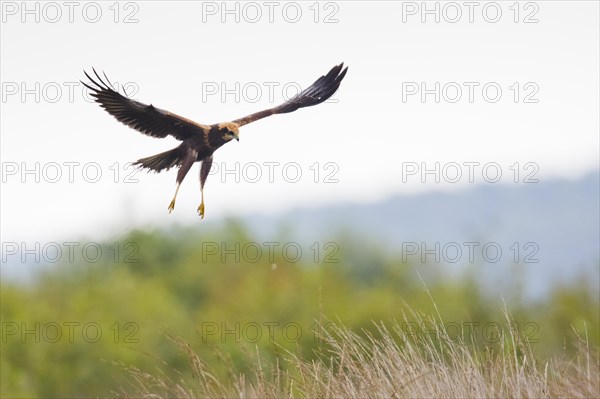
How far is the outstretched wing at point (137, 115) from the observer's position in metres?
7.14

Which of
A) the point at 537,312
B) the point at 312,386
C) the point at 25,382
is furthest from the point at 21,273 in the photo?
the point at 312,386

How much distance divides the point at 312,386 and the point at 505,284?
18135mm

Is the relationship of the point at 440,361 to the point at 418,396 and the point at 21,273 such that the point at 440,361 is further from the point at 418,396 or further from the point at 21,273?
the point at 21,273

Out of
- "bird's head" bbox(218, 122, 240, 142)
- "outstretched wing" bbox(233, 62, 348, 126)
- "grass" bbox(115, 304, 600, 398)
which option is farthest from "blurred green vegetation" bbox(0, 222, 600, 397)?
"bird's head" bbox(218, 122, 240, 142)

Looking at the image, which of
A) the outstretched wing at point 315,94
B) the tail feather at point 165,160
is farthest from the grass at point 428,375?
the outstretched wing at point 315,94

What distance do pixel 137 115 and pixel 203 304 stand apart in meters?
39.4

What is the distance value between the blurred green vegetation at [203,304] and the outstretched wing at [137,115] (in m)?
14.1

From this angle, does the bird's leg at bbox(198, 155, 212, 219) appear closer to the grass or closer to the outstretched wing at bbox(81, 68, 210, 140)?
the outstretched wing at bbox(81, 68, 210, 140)

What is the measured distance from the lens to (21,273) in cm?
4231

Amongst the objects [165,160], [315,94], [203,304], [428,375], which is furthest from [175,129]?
[203,304]

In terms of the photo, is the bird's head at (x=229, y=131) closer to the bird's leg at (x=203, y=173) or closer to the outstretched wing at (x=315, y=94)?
the bird's leg at (x=203, y=173)

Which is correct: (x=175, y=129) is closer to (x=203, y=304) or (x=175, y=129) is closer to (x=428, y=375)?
(x=428, y=375)

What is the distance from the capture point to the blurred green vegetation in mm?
30656

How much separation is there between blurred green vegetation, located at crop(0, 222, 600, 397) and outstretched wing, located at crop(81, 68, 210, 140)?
1414 centimetres
